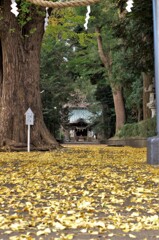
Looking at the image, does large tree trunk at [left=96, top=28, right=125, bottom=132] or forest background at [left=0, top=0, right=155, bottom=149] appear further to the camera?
large tree trunk at [left=96, top=28, right=125, bottom=132]

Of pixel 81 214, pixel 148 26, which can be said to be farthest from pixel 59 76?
pixel 81 214

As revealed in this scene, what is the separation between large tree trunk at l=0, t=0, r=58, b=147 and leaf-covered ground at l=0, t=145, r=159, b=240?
24.6ft

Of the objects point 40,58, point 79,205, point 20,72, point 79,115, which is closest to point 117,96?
point 40,58

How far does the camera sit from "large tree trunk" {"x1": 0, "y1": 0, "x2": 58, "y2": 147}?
49.5 feet

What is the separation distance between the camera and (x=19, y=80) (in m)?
15.4

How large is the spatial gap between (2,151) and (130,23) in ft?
24.6

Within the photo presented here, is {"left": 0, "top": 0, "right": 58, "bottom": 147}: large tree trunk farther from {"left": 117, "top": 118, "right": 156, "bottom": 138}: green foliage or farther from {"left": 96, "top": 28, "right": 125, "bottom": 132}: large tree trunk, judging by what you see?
{"left": 96, "top": 28, "right": 125, "bottom": 132}: large tree trunk

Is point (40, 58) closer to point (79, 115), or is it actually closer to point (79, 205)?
point (79, 205)

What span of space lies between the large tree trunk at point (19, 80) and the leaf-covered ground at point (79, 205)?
749cm

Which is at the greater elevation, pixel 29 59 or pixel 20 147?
pixel 29 59

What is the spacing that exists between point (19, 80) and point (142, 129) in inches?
299

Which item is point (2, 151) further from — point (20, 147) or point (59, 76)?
point (59, 76)

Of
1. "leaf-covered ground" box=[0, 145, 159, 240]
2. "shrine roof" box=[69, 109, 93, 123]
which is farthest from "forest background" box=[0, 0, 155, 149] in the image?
"shrine roof" box=[69, 109, 93, 123]

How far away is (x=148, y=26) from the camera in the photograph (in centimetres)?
1466
